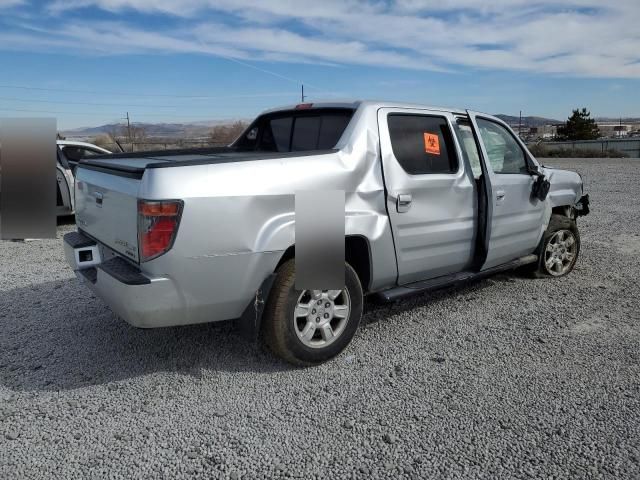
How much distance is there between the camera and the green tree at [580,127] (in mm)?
55862

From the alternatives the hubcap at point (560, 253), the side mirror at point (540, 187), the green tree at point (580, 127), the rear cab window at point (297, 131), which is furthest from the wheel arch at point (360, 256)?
the green tree at point (580, 127)

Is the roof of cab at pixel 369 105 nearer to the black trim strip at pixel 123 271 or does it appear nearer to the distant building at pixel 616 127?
the black trim strip at pixel 123 271

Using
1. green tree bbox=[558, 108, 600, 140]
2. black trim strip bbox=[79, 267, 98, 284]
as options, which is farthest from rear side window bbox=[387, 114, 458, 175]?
green tree bbox=[558, 108, 600, 140]

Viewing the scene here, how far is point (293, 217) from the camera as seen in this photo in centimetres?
333

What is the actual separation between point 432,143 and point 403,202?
719 mm

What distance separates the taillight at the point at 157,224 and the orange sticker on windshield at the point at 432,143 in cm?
218

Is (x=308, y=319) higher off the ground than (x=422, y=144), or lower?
lower

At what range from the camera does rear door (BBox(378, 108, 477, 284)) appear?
390cm

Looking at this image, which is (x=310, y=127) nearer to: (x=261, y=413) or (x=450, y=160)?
(x=450, y=160)

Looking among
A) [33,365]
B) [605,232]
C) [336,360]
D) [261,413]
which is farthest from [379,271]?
[605,232]

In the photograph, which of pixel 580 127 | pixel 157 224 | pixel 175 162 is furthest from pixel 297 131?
pixel 580 127

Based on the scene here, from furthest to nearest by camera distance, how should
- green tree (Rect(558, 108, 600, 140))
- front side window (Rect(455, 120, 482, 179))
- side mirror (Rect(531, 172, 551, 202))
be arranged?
green tree (Rect(558, 108, 600, 140)), side mirror (Rect(531, 172, 551, 202)), front side window (Rect(455, 120, 482, 179))

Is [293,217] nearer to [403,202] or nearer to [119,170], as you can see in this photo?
[403,202]

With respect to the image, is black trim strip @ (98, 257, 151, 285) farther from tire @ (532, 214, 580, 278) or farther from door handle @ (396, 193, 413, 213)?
tire @ (532, 214, 580, 278)
